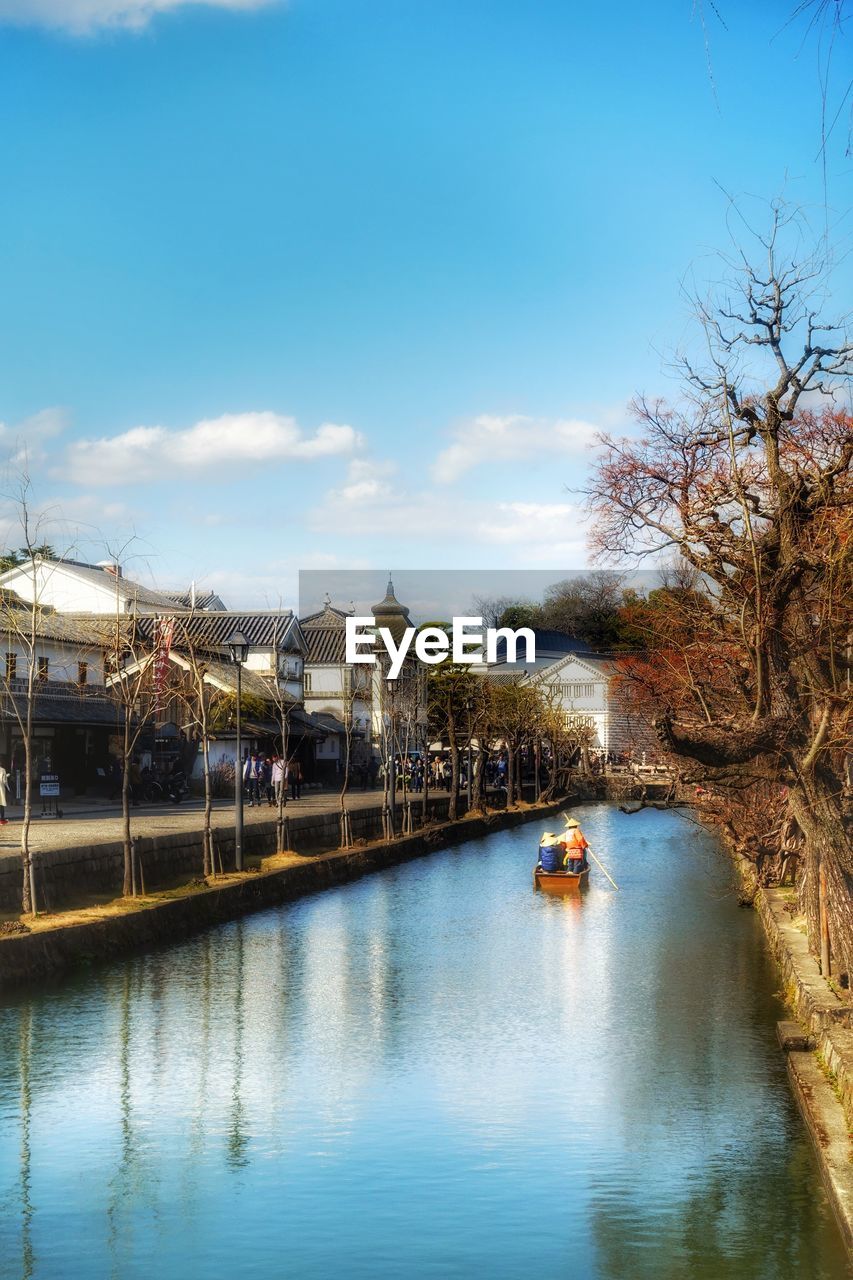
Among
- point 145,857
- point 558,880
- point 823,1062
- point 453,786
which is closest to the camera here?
point 823,1062

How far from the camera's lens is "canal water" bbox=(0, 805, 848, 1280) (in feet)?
32.5

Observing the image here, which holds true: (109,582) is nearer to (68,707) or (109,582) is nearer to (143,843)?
(68,707)

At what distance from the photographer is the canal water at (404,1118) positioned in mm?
9906

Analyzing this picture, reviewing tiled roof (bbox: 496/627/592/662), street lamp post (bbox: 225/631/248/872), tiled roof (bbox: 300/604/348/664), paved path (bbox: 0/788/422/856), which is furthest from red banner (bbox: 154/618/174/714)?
tiled roof (bbox: 496/627/592/662)

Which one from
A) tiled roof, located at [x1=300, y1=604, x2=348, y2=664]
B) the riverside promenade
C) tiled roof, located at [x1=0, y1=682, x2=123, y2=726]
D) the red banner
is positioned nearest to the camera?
the riverside promenade

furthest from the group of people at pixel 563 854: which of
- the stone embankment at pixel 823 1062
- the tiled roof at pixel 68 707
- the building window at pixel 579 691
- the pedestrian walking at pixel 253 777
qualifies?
the building window at pixel 579 691

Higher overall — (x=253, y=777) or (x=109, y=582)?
(x=109, y=582)

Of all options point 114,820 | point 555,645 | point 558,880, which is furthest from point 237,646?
point 555,645

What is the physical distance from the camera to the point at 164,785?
47906mm

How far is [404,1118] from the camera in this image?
43.4ft

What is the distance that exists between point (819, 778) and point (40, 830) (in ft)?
69.6

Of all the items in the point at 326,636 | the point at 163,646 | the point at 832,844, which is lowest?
the point at 832,844

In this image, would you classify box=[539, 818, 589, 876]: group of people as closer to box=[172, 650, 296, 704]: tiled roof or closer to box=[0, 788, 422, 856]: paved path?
box=[0, 788, 422, 856]: paved path

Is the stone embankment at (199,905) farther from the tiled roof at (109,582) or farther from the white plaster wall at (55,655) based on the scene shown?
the tiled roof at (109,582)
